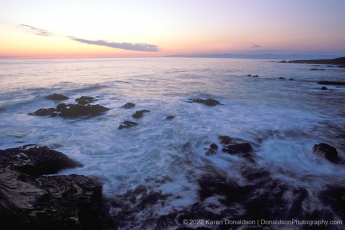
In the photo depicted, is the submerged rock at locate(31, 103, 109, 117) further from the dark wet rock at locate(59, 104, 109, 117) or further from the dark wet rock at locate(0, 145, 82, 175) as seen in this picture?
the dark wet rock at locate(0, 145, 82, 175)

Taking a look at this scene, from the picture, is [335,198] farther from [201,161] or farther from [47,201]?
[47,201]

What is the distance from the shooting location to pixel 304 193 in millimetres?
5777

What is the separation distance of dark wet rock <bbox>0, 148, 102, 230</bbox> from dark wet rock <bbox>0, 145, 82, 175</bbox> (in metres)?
0.46

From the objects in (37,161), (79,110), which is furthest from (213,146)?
(79,110)

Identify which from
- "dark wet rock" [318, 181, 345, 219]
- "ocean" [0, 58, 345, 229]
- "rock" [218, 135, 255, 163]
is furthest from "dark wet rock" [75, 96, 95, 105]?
"dark wet rock" [318, 181, 345, 219]

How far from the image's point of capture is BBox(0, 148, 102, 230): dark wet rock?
381 centimetres

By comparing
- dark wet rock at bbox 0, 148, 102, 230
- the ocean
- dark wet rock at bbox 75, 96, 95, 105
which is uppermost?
dark wet rock at bbox 75, 96, 95, 105

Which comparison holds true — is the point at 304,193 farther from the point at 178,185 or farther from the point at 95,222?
the point at 95,222

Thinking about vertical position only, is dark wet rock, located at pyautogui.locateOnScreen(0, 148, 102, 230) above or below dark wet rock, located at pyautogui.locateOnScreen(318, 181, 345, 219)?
above

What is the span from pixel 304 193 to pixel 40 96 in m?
24.6

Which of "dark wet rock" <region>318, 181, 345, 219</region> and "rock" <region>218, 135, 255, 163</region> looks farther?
"rock" <region>218, 135, 255, 163</region>

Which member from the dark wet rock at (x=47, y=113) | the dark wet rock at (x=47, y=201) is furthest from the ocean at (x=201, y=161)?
the dark wet rock at (x=47, y=201)

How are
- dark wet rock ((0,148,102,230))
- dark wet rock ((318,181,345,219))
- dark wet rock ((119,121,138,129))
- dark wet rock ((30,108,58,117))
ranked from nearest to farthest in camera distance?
dark wet rock ((0,148,102,230))
dark wet rock ((318,181,345,219))
dark wet rock ((119,121,138,129))
dark wet rock ((30,108,58,117))

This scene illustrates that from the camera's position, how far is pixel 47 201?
4.39 meters
